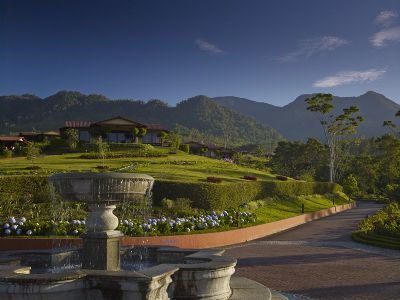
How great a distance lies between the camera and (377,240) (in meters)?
19.9

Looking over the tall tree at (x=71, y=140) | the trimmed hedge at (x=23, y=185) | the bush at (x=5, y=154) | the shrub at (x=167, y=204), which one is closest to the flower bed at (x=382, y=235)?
the shrub at (x=167, y=204)

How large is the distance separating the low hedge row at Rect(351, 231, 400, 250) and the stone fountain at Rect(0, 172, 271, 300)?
11469 mm

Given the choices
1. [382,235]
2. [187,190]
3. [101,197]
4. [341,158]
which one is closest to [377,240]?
[382,235]

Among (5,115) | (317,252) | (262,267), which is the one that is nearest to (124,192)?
(262,267)

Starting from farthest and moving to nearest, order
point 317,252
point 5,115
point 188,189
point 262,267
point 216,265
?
1. point 5,115
2. point 188,189
3. point 317,252
4. point 262,267
5. point 216,265

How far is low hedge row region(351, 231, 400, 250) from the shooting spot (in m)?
18.6

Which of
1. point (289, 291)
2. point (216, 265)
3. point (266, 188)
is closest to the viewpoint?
point (216, 265)

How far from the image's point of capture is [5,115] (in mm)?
178000

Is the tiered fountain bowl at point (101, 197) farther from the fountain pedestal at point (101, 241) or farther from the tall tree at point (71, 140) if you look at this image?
the tall tree at point (71, 140)

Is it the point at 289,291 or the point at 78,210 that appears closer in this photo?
the point at 289,291

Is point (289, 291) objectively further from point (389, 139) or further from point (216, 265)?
point (389, 139)

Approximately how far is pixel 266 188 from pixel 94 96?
6757 inches

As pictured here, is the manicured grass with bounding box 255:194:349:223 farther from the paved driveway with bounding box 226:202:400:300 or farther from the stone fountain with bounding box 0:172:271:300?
the stone fountain with bounding box 0:172:271:300

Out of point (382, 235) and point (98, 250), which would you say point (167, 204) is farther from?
point (98, 250)
